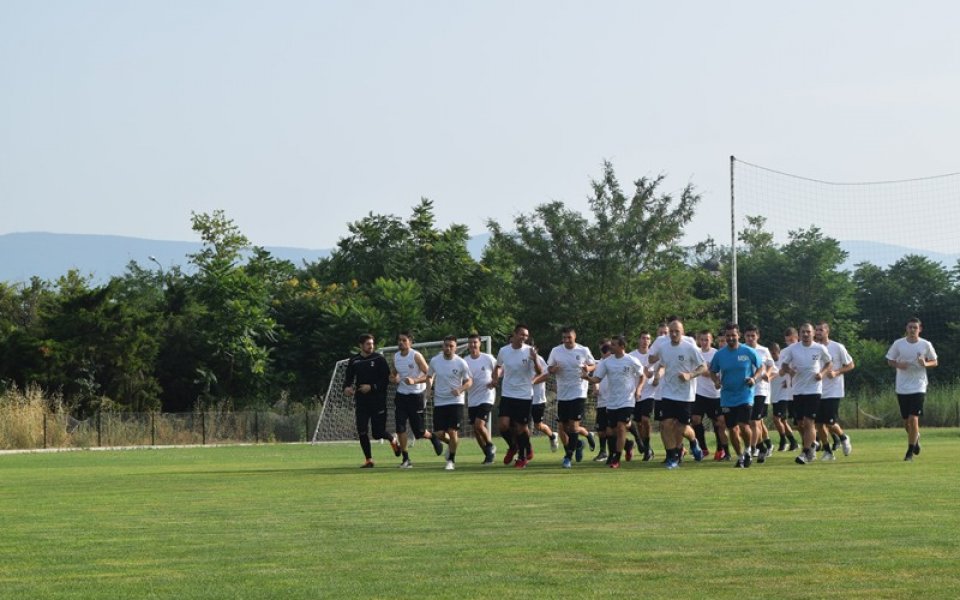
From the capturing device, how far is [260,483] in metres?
19.8

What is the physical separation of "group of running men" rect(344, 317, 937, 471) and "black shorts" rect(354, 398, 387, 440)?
2cm

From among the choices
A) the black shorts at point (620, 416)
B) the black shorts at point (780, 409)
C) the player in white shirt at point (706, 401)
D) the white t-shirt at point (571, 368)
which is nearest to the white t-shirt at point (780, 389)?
the black shorts at point (780, 409)

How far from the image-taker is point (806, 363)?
2381cm

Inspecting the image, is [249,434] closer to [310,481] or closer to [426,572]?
[310,481]

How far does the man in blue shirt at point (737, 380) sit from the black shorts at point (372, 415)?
5229 mm

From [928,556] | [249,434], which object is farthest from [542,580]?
[249,434]

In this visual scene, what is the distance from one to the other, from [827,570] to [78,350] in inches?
1685

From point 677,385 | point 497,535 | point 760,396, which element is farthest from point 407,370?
point 497,535

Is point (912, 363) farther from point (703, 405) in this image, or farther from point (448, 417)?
point (448, 417)

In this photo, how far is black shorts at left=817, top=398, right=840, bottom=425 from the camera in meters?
24.5

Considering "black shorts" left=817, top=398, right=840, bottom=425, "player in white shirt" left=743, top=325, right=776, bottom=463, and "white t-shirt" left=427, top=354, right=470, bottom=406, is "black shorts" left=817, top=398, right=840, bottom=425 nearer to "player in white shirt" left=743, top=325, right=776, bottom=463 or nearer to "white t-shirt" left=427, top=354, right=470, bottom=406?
"player in white shirt" left=743, top=325, right=776, bottom=463

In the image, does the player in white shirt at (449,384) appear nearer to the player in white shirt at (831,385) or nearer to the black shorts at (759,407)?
the black shorts at (759,407)

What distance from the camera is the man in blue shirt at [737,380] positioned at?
74.1 feet

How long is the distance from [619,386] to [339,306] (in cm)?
3285
